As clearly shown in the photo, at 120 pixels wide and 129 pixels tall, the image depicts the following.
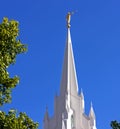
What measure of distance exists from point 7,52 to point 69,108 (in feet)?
140

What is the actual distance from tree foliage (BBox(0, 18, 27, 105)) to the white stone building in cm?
3927

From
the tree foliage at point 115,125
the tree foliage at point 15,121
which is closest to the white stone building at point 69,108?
the tree foliage at point 115,125

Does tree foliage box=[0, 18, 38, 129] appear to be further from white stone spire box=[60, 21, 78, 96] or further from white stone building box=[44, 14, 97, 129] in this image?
white stone spire box=[60, 21, 78, 96]

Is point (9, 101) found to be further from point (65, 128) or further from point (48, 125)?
point (48, 125)

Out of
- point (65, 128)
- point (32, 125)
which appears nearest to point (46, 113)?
point (65, 128)

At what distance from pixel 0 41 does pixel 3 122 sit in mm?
3089

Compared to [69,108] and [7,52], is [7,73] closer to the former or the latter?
[7,52]

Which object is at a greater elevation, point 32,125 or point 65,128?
point 65,128

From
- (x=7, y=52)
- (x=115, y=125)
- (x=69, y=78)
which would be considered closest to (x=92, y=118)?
(x=69, y=78)

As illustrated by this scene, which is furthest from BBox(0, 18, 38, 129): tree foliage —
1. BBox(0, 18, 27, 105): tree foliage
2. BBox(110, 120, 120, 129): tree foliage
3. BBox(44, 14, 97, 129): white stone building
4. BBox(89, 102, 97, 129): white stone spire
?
BBox(89, 102, 97, 129): white stone spire

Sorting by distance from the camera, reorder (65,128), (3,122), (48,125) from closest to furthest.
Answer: (3,122), (65,128), (48,125)

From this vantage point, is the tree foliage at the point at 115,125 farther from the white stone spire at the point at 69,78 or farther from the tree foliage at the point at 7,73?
the white stone spire at the point at 69,78

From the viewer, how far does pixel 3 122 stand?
1680 cm

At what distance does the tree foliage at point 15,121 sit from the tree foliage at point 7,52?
568 millimetres
